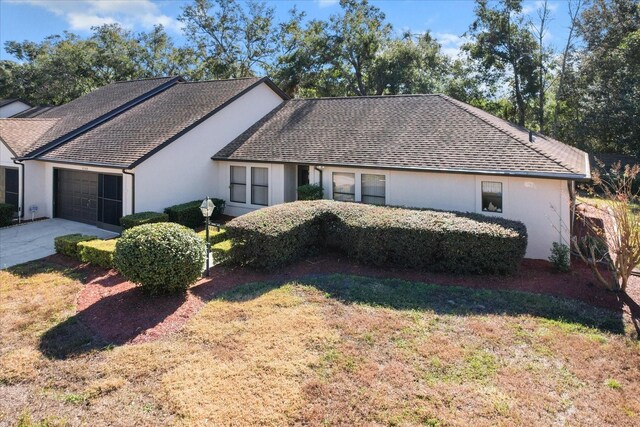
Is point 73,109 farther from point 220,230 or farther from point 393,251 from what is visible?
point 393,251

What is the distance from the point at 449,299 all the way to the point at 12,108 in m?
36.8

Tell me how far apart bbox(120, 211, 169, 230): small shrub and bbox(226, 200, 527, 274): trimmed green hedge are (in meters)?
4.53

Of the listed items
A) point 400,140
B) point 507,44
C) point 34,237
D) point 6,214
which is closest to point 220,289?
point 400,140

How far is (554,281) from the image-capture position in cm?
987

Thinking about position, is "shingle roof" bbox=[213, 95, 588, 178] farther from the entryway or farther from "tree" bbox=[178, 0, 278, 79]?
"tree" bbox=[178, 0, 278, 79]

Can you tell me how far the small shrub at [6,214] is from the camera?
52.2 feet

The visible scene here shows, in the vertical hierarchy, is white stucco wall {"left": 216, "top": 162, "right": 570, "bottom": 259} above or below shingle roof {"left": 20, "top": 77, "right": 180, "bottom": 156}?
below

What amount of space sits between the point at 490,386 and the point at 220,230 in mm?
10269

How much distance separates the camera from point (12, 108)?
3167 cm

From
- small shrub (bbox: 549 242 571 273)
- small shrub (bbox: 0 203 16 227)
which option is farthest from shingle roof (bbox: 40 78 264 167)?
small shrub (bbox: 549 242 571 273)

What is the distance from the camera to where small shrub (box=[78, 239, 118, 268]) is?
35.6 feet

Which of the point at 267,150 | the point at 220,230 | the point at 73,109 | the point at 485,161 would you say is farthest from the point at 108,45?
the point at 485,161

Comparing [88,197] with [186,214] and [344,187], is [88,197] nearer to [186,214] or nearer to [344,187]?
[186,214]

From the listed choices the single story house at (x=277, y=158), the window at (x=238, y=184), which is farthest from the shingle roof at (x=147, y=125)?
the window at (x=238, y=184)
